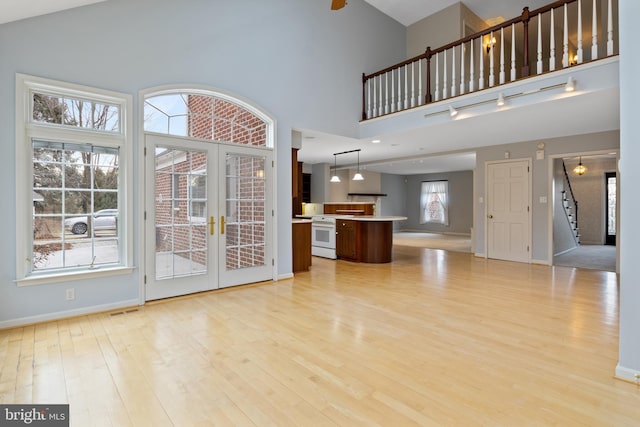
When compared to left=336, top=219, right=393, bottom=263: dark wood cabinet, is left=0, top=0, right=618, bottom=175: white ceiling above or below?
above

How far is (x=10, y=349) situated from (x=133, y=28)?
341 centimetres

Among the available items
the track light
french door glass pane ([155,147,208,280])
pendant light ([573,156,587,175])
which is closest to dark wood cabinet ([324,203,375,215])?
french door glass pane ([155,147,208,280])

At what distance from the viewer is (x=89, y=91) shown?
3447mm

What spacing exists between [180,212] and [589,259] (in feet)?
27.3

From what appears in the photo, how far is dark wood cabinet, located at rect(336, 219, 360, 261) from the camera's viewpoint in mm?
6703

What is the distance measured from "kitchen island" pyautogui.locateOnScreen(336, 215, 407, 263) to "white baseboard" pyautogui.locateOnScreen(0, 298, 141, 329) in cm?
409

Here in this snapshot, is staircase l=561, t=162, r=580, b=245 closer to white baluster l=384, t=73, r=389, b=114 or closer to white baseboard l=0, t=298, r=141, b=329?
white baluster l=384, t=73, r=389, b=114

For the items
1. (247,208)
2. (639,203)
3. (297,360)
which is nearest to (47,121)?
(247,208)

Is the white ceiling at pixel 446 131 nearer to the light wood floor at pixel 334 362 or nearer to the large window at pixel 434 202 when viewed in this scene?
the light wood floor at pixel 334 362

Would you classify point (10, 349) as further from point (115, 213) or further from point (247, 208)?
point (247, 208)

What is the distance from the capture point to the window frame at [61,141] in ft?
10.2

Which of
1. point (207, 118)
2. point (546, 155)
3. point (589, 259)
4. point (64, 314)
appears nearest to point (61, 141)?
point (207, 118)

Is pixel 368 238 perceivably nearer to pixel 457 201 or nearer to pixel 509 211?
pixel 509 211

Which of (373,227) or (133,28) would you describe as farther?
(373,227)
